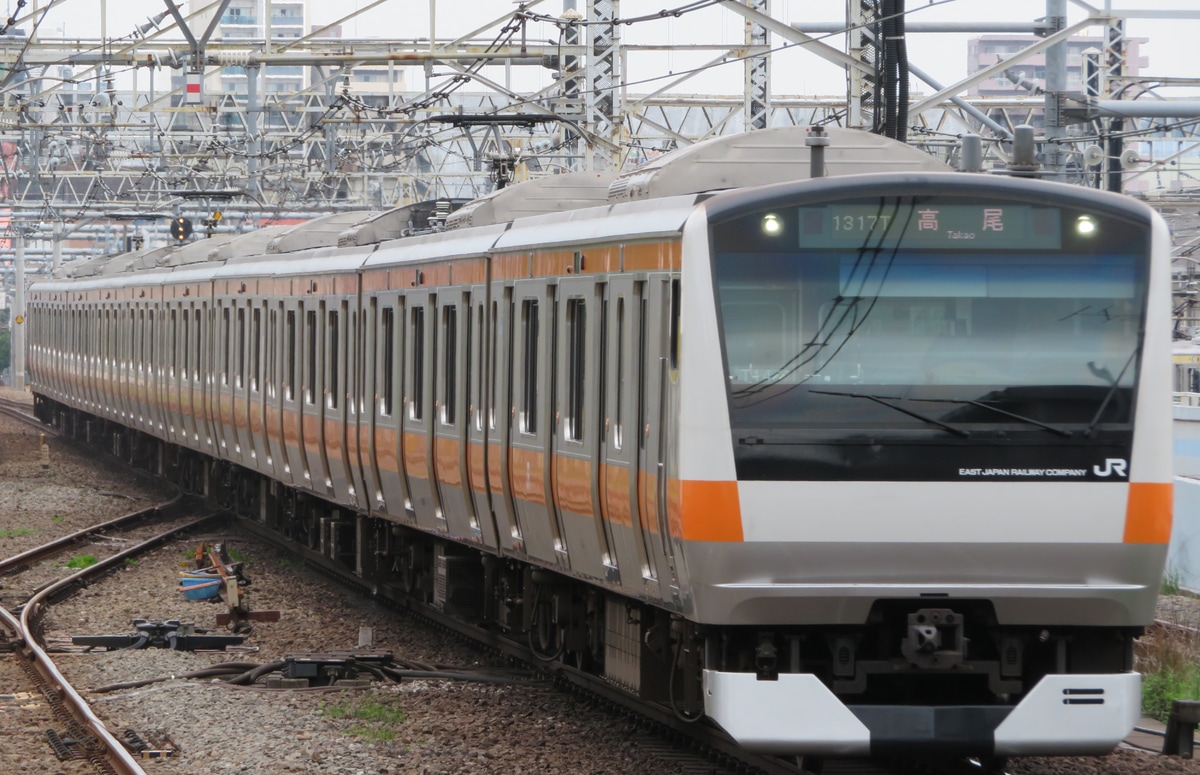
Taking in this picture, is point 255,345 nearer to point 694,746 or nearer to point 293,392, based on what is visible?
point 293,392

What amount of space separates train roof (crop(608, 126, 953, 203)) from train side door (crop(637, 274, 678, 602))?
3.48 feet

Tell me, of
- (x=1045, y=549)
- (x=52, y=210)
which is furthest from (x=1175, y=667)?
(x=52, y=210)

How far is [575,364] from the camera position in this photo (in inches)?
391

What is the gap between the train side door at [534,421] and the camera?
10383 millimetres

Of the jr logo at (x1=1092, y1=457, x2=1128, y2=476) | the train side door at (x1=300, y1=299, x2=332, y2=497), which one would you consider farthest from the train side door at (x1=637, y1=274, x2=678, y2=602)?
the train side door at (x1=300, y1=299, x2=332, y2=497)

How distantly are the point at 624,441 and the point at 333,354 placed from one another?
748 cm

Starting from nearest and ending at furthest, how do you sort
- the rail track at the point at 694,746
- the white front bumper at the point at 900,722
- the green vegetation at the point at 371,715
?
the white front bumper at the point at 900,722 → the rail track at the point at 694,746 → the green vegetation at the point at 371,715

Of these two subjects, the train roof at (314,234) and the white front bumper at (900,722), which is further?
the train roof at (314,234)

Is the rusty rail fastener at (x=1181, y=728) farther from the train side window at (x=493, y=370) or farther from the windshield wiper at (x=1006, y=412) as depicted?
the train side window at (x=493, y=370)

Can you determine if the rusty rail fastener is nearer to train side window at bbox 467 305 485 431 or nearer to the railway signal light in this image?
train side window at bbox 467 305 485 431

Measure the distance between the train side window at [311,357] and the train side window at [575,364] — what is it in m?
7.13

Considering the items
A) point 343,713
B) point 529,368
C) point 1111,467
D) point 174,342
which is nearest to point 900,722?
point 1111,467

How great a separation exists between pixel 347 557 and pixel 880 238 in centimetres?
1001

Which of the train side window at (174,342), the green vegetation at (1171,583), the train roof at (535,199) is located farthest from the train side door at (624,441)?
the train side window at (174,342)
